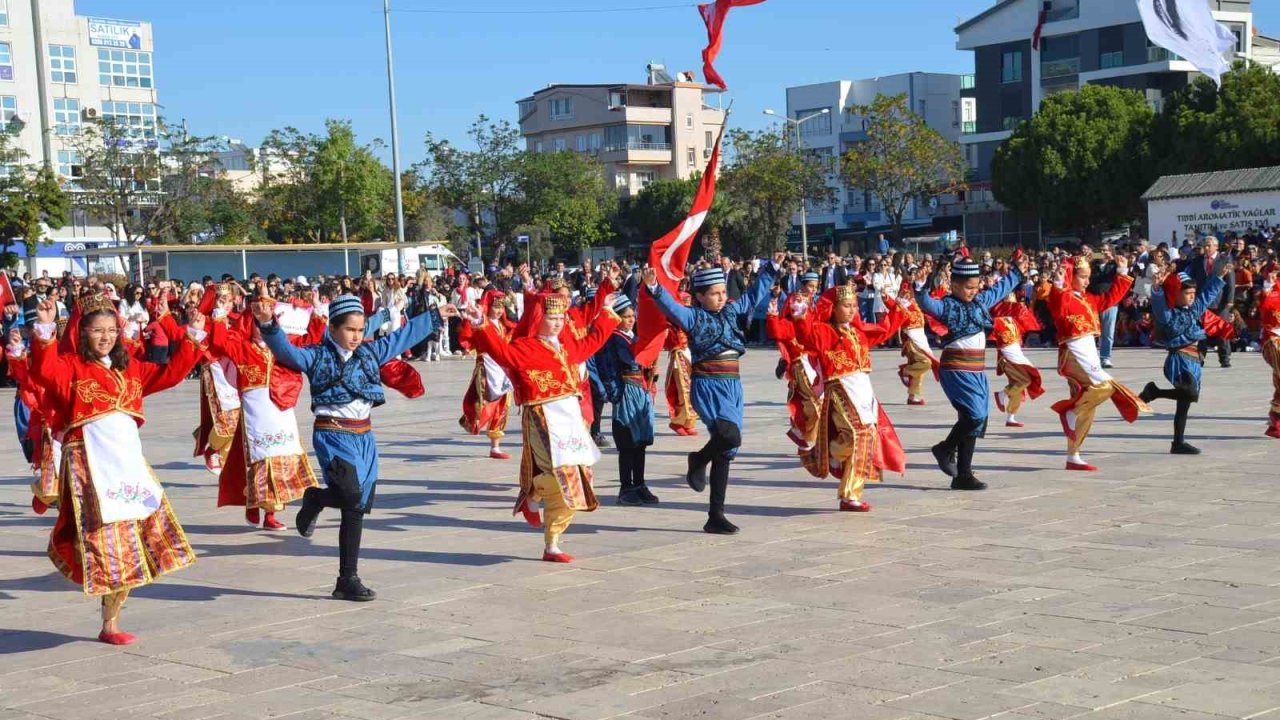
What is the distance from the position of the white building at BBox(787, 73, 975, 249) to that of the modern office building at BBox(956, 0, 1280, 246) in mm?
5117

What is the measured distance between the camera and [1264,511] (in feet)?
30.8

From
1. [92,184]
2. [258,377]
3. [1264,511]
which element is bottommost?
[1264,511]

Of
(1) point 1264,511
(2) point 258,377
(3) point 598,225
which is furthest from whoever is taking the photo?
(3) point 598,225

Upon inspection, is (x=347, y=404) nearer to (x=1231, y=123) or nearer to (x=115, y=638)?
(x=115, y=638)

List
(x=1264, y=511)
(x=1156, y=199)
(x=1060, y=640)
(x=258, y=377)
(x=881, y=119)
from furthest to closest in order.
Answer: (x=881, y=119) → (x=1156, y=199) → (x=258, y=377) → (x=1264, y=511) → (x=1060, y=640)

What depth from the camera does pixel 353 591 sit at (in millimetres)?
7633

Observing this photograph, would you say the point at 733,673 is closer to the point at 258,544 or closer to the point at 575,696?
the point at 575,696

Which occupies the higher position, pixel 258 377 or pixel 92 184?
pixel 92 184

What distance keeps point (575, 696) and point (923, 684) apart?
1364 millimetres

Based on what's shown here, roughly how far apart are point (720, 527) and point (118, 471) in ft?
12.6

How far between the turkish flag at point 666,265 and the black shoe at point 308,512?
96.9 inches

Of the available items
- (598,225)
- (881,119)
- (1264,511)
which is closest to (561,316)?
(1264,511)

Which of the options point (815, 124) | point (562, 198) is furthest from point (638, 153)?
point (562, 198)

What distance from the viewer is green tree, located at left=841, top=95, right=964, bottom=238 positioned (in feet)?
157
